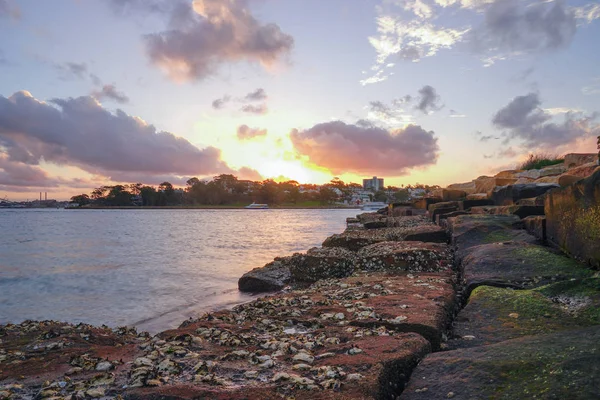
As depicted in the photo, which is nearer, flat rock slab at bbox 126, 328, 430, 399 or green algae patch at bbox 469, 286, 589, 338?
flat rock slab at bbox 126, 328, 430, 399

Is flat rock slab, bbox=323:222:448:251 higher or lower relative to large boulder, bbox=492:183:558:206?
lower

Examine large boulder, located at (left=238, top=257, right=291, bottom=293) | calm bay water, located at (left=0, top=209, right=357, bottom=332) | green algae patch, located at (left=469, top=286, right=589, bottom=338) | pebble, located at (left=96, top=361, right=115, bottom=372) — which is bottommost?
calm bay water, located at (left=0, top=209, right=357, bottom=332)

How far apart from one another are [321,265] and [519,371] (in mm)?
6214

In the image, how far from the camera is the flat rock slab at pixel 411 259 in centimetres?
563

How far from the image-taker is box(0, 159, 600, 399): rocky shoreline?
1684 mm

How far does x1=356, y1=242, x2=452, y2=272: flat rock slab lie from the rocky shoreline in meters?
0.84

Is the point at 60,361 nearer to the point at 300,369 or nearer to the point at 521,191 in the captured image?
the point at 300,369

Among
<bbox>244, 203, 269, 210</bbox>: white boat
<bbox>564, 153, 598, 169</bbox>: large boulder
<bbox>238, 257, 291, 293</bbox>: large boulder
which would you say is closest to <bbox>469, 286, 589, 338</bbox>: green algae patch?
<bbox>238, 257, 291, 293</bbox>: large boulder

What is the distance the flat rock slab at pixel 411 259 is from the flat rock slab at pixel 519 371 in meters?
→ 3.65

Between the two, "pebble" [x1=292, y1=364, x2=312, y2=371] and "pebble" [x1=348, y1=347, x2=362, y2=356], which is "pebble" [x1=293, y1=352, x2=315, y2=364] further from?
"pebble" [x1=348, y1=347, x2=362, y2=356]

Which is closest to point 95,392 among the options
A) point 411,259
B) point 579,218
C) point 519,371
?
point 519,371

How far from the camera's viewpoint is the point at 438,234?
7621mm

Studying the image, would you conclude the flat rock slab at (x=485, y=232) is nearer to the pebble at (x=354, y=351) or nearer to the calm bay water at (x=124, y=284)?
the pebble at (x=354, y=351)

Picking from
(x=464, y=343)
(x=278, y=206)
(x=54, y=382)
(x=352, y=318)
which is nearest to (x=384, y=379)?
(x=464, y=343)
